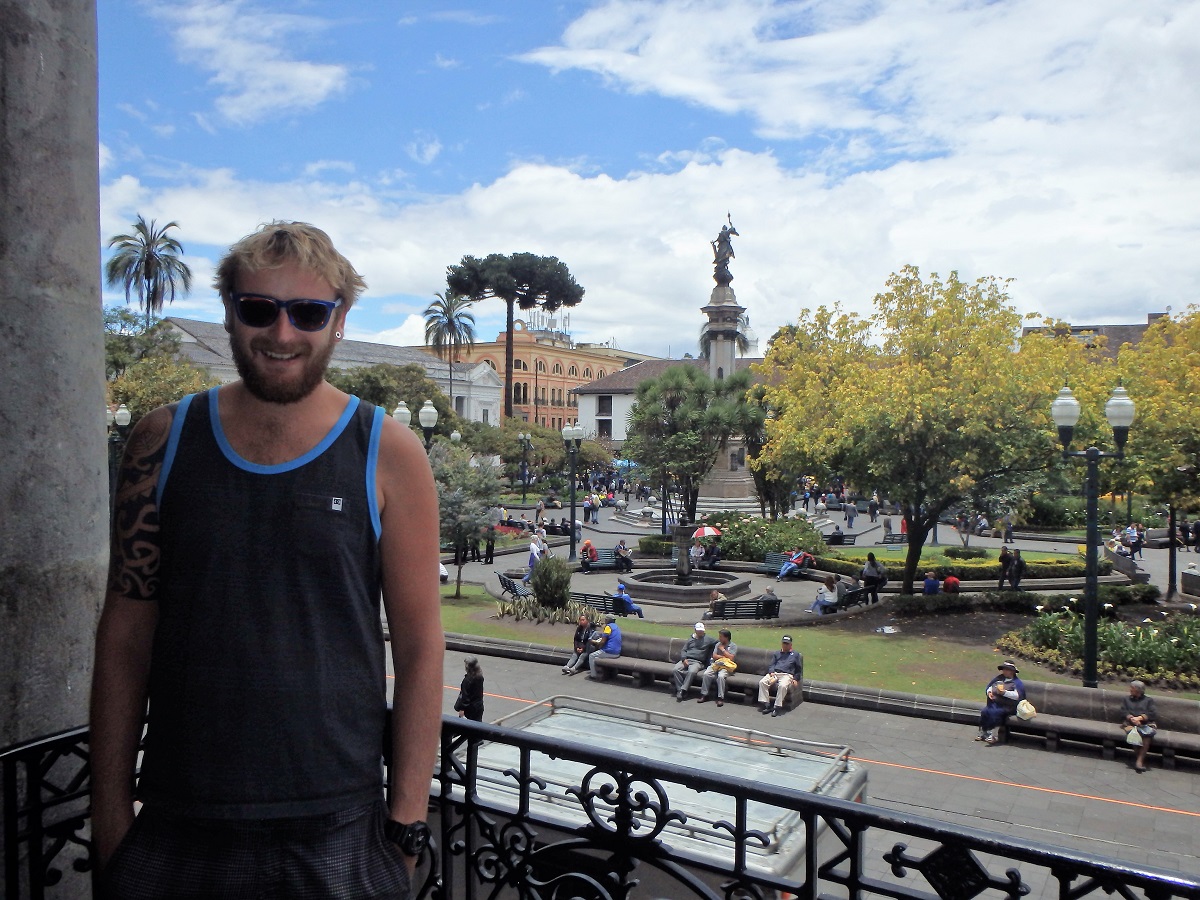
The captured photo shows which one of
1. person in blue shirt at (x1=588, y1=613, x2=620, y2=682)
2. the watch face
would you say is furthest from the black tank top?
person in blue shirt at (x1=588, y1=613, x2=620, y2=682)

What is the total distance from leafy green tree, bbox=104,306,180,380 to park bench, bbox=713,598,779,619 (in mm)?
25485

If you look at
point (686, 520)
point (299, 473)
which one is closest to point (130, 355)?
point (686, 520)

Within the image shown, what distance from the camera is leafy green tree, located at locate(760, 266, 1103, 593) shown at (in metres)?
19.1

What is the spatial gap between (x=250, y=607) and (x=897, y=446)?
1926cm

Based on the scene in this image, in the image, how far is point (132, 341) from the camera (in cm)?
3581

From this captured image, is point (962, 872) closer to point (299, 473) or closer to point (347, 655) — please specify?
point (347, 655)

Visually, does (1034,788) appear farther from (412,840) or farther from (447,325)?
(447,325)

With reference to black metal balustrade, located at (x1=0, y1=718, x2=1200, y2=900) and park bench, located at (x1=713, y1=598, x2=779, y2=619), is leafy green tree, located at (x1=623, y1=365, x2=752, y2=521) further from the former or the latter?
black metal balustrade, located at (x1=0, y1=718, x2=1200, y2=900)

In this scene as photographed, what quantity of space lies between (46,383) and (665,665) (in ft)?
45.2

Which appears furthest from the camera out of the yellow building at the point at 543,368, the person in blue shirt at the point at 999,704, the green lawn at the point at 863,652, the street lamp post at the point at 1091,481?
the yellow building at the point at 543,368

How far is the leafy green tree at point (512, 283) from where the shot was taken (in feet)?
220

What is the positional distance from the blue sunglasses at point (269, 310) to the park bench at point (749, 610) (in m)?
18.9

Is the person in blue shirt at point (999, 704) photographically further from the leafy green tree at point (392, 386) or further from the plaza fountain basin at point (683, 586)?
the leafy green tree at point (392, 386)

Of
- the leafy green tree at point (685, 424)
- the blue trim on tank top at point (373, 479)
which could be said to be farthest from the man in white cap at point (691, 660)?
the leafy green tree at point (685, 424)
